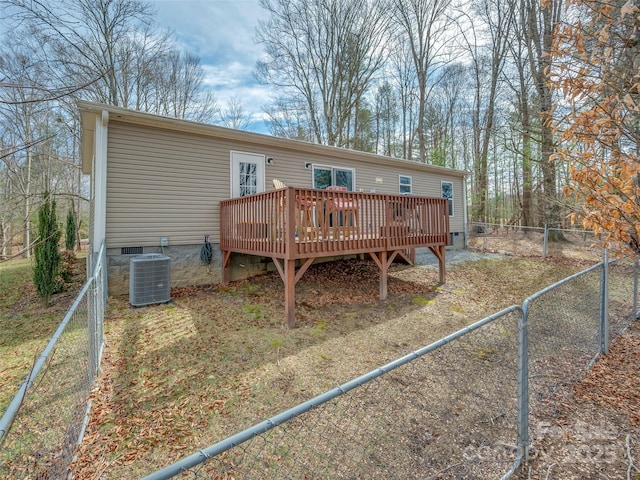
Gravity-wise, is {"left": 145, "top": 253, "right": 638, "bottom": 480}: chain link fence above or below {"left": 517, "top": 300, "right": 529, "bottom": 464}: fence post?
below

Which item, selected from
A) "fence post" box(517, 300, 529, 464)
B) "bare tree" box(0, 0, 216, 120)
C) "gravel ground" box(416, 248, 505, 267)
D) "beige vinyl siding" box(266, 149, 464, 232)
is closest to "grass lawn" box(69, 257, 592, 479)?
"fence post" box(517, 300, 529, 464)

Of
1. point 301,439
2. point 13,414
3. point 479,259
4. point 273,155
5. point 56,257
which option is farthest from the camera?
point 479,259

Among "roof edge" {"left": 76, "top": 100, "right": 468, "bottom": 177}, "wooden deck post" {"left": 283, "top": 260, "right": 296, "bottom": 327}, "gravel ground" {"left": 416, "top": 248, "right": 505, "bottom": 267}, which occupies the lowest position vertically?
"wooden deck post" {"left": 283, "top": 260, "right": 296, "bottom": 327}

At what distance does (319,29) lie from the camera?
15.4 meters

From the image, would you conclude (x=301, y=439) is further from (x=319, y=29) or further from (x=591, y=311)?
(x=319, y=29)

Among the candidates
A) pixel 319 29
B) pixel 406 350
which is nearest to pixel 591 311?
pixel 406 350

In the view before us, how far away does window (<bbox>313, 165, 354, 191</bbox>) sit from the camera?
29.3ft

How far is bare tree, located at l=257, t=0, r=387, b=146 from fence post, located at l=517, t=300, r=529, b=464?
49.8 feet

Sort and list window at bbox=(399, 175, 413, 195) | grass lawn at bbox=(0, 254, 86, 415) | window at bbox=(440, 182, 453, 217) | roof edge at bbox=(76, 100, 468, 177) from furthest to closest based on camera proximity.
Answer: window at bbox=(440, 182, 453, 217) → window at bbox=(399, 175, 413, 195) → roof edge at bbox=(76, 100, 468, 177) → grass lawn at bbox=(0, 254, 86, 415)

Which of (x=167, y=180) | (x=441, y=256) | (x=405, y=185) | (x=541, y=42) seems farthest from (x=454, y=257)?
(x=167, y=180)

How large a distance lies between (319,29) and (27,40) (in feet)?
47.0

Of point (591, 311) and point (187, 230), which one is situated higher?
point (187, 230)

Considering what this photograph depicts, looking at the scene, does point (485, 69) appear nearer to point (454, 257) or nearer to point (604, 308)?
point (454, 257)

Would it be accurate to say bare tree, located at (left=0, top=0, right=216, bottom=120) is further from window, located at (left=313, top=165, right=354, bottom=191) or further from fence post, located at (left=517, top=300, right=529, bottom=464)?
fence post, located at (left=517, top=300, right=529, bottom=464)
